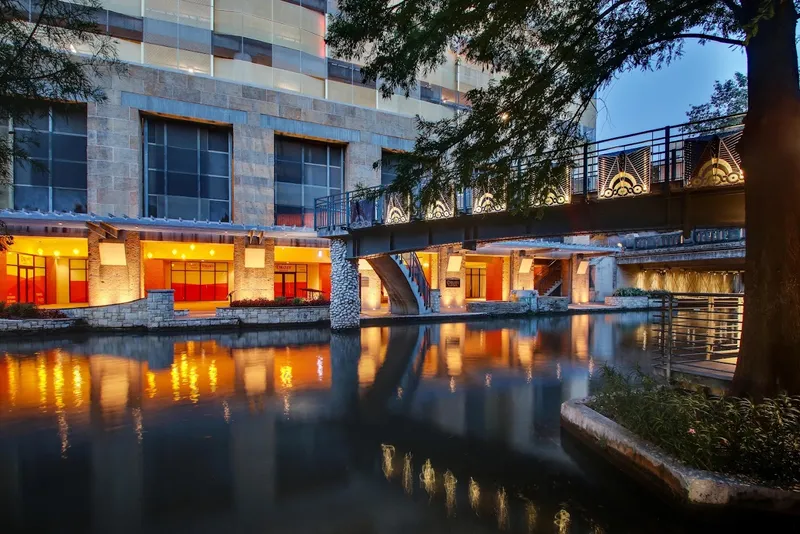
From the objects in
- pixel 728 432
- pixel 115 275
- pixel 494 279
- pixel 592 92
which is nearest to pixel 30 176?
pixel 115 275

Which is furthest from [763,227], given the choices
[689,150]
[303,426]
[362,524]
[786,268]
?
[303,426]

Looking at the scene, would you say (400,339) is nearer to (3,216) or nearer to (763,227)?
(763,227)

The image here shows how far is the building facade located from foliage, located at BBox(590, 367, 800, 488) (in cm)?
1900

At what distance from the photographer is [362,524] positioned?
15.5ft

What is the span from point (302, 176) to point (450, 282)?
11.7m

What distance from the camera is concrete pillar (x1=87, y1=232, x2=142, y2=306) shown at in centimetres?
2133

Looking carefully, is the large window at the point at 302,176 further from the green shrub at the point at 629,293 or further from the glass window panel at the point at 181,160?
the green shrub at the point at 629,293

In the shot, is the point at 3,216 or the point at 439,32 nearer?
the point at 439,32

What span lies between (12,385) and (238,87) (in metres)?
18.6

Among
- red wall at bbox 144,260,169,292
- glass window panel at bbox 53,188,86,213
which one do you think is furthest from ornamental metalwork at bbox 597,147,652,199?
red wall at bbox 144,260,169,292

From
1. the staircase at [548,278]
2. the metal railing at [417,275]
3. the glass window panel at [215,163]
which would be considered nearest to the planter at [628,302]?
the staircase at [548,278]

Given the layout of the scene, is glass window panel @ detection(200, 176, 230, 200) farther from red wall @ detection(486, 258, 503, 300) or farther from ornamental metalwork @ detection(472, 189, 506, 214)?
red wall @ detection(486, 258, 503, 300)

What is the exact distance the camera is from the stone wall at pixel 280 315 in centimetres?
2067

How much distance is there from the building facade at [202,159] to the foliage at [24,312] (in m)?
2.71
